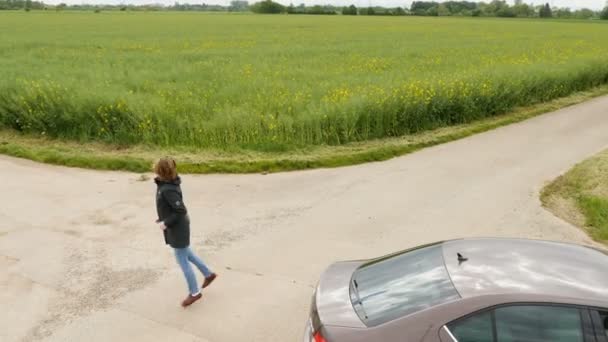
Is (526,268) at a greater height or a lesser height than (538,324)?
greater

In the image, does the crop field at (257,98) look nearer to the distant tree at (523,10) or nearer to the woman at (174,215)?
the woman at (174,215)

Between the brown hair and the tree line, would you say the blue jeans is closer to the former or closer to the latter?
the brown hair

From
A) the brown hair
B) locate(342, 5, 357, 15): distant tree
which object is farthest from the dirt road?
locate(342, 5, 357, 15): distant tree

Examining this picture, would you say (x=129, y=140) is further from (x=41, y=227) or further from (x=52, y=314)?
(x=52, y=314)

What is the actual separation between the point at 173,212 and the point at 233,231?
87.4 inches

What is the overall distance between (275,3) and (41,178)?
4571 inches

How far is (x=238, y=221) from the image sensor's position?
7918mm

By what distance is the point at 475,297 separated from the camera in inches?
124

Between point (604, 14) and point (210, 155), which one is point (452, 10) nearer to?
point (604, 14)

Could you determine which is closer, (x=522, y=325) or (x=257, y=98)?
(x=522, y=325)

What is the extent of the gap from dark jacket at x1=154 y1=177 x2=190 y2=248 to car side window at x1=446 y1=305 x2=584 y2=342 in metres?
3.11

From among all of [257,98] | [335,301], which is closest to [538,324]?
[335,301]

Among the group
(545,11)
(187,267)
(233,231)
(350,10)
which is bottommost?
(233,231)

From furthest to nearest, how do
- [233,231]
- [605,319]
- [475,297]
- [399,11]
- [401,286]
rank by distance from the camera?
[399,11]
[233,231]
[401,286]
[475,297]
[605,319]
